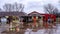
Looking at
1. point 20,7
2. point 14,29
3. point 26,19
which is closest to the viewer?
point 14,29

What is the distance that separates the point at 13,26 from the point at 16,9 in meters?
46.0

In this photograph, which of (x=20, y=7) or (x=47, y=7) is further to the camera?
(x=47, y=7)

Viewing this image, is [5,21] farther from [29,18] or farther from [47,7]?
[47,7]

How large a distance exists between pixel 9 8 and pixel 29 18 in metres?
23.0

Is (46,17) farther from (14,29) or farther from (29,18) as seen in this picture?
(14,29)

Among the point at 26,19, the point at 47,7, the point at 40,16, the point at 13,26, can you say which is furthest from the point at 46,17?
the point at 47,7

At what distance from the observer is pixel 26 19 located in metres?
41.9

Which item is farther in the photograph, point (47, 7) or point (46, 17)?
point (47, 7)

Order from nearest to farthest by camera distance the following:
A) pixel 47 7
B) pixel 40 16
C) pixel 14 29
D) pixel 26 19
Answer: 1. pixel 14 29
2. pixel 40 16
3. pixel 26 19
4. pixel 47 7

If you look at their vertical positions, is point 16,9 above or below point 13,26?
below

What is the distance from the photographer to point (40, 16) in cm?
3916

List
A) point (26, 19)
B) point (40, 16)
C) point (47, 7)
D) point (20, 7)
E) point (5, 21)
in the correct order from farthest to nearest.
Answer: point (47, 7)
point (20, 7)
point (26, 19)
point (40, 16)
point (5, 21)

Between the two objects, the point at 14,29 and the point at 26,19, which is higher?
the point at 14,29

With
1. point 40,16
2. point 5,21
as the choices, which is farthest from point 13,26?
point 40,16
